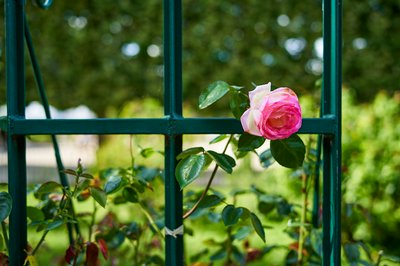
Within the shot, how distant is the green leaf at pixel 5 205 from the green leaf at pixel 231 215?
1.12 ft

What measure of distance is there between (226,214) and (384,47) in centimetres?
779

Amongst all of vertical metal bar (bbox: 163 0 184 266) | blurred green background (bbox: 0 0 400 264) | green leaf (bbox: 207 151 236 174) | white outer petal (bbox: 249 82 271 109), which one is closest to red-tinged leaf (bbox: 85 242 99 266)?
vertical metal bar (bbox: 163 0 184 266)

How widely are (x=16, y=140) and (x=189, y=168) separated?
0.28m

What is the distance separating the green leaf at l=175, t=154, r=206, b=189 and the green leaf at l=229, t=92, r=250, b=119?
84 mm

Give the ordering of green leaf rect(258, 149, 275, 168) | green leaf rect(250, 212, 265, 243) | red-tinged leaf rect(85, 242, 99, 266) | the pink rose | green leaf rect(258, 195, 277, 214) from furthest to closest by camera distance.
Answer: green leaf rect(258, 195, 277, 214), green leaf rect(258, 149, 275, 168), red-tinged leaf rect(85, 242, 99, 266), green leaf rect(250, 212, 265, 243), the pink rose

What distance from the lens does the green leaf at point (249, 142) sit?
32.3 inches

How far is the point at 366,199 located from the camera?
3.34m

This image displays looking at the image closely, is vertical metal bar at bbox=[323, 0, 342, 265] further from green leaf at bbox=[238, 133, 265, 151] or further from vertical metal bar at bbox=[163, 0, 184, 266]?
vertical metal bar at bbox=[163, 0, 184, 266]

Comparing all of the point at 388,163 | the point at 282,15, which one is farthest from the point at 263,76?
the point at 388,163

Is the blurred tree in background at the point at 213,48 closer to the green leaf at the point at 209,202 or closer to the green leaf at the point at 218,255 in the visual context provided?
the green leaf at the point at 218,255

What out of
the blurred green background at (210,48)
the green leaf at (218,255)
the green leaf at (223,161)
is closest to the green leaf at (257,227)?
the green leaf at (223,161)

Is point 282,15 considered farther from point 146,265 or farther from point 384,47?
point 146,265

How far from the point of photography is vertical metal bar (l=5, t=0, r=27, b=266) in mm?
860

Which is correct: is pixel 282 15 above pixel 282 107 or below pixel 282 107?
above
